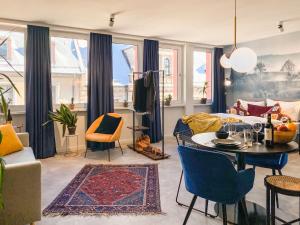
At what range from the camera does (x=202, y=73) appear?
22.5 feet

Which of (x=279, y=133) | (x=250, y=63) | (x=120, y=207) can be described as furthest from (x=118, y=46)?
(x=279, y=133)

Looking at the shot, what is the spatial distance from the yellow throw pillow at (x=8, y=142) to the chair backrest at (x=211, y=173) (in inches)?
86.1

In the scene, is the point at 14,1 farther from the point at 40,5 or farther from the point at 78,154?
the point at 78,154

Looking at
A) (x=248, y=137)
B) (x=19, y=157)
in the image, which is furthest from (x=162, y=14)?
(x=19, y=157)

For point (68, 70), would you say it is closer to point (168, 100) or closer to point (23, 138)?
point (23, 138)

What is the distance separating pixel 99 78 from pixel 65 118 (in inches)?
41.5

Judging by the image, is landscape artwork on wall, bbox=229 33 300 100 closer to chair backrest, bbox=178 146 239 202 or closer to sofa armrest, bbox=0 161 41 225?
chair backrest, bbox=178 146 239 202

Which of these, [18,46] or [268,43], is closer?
[18,46]

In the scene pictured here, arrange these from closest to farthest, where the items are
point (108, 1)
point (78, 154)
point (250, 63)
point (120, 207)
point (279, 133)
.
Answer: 1. point (279, 133)
2. point (120, 207)
3. point (250, 63)
4. point (108, 1)
5. point (78, 154)

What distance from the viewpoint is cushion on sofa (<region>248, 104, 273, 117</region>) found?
17.4 ft

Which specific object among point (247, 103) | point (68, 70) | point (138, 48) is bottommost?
point (247, 103)

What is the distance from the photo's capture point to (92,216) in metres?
2.45

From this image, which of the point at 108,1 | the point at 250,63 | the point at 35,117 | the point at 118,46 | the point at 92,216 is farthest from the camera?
the point at 118,46

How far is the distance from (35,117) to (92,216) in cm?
261
